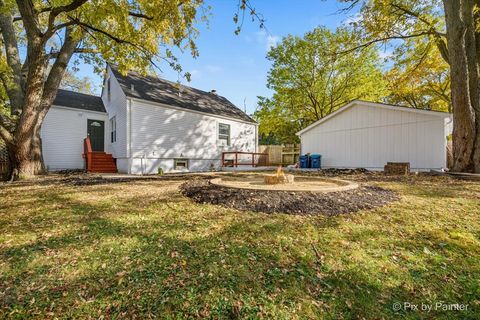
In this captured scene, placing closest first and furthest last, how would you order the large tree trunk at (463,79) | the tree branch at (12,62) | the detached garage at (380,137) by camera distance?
1. the large tree trunk at (463,79)
2. the tree branch at (12,62)
3. the detached garage at (380,137)

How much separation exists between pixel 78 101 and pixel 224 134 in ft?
29.9

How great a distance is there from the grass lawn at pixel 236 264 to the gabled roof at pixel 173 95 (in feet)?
29.3

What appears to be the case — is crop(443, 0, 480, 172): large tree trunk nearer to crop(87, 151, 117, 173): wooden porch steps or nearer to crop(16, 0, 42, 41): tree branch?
crop(16, 0, 42, 41): tree branch

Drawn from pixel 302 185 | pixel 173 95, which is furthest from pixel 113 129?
pixel 302 185

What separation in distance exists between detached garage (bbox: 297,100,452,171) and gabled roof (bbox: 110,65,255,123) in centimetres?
666

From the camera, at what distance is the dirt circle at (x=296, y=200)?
3.88 m

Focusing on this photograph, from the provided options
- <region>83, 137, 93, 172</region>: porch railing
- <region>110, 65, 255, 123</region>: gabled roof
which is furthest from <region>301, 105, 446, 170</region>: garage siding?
<region>83, 137, 93, 172</region>: porch railing

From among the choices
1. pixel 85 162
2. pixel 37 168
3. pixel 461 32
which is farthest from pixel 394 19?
pixel 85 162

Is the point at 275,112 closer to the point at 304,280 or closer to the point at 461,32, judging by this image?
the point at 461,32

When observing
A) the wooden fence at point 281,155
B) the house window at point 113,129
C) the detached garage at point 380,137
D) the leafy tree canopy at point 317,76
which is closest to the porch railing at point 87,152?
the house window at point 113,129

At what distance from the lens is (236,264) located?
2.28 metres

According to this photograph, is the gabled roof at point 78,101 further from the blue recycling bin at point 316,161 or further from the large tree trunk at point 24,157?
the blue recycling bin at point 316,161

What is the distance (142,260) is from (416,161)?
12328mm

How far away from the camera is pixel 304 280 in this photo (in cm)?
207
